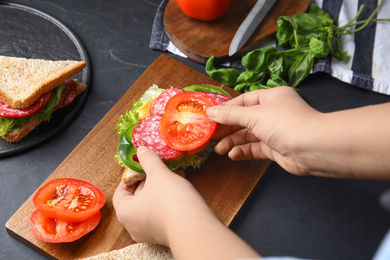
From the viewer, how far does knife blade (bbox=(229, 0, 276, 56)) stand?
9.53ft

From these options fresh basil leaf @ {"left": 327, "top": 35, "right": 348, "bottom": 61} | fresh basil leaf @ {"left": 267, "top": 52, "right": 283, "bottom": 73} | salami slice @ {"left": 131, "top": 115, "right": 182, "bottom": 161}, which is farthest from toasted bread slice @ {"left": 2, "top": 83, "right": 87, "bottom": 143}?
fresh basil leaf @ {"left": 327, "top": 35, "right": 348, "bottom": 61}

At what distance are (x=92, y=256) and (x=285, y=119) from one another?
45.3 inches

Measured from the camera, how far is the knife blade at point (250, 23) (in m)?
2.91

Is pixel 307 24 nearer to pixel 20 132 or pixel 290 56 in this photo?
pixel 290 56

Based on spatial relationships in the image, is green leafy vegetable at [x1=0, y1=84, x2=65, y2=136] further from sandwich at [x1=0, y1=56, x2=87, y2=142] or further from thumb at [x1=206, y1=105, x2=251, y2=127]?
thumb at [x1=206, y1=105, x2=251, y2=127]

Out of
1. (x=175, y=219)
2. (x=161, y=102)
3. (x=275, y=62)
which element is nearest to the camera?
(x=175, y=219)

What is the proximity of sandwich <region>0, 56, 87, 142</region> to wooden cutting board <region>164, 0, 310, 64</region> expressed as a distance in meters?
0.70

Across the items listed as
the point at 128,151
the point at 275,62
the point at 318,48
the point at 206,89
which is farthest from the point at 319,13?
the point at 128,151

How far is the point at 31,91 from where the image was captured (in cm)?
256

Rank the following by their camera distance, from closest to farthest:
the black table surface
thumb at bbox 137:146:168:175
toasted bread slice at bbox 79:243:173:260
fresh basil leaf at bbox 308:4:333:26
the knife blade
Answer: thumb at bbox 137:146:168:175
toasted bread slice at bbox 79:243:173:260
the black table surface
the knife blade
fresh basil leaf at bbox 308:4:333:26

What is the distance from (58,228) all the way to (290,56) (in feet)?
5.76

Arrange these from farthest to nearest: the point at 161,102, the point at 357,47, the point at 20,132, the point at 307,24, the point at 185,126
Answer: the point at 357,47 < the point at 307,24 < the point at 20,132 < the point at 161,102 < the point at 185,126

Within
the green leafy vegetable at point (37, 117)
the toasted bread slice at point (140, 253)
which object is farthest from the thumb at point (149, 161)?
the green leafy vegetable at point (37, 117)

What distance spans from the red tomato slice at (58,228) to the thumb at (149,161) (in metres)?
0.44
